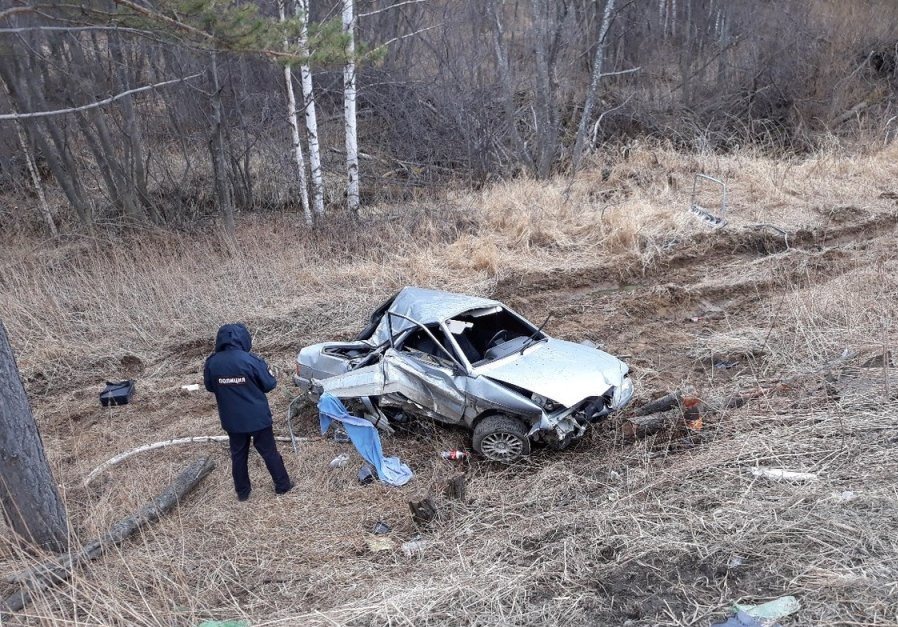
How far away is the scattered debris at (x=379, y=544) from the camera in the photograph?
5.27 meters

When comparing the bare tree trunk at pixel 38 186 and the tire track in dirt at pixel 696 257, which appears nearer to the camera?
the tire track in dirt at pixel 696 257

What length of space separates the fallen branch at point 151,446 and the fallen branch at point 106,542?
454mm

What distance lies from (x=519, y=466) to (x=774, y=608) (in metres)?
2.87

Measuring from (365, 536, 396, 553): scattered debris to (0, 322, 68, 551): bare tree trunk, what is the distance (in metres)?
2.36

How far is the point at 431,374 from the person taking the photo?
22.0 ft

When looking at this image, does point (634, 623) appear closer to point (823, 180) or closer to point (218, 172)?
point (218, 172)

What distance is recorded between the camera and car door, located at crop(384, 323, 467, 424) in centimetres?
657

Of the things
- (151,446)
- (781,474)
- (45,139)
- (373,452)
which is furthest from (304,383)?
(45,139)

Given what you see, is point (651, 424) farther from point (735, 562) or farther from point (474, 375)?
point (735, 562)

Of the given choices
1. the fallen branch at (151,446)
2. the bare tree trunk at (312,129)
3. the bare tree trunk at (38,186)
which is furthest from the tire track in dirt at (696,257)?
the bare tree trunk at (38,186)

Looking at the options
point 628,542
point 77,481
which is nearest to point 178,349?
point 77,481

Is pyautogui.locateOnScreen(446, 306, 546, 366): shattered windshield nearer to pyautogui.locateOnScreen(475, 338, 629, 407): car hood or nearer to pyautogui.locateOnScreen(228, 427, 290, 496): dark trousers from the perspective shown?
pyautogui.locateOnScreen(475, 338, 629, 407): car hood

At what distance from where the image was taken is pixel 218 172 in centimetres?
1340

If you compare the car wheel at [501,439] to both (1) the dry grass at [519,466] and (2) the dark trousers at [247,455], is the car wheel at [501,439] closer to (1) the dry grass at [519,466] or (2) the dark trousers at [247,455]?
(1) the dry grass at [519,466]
